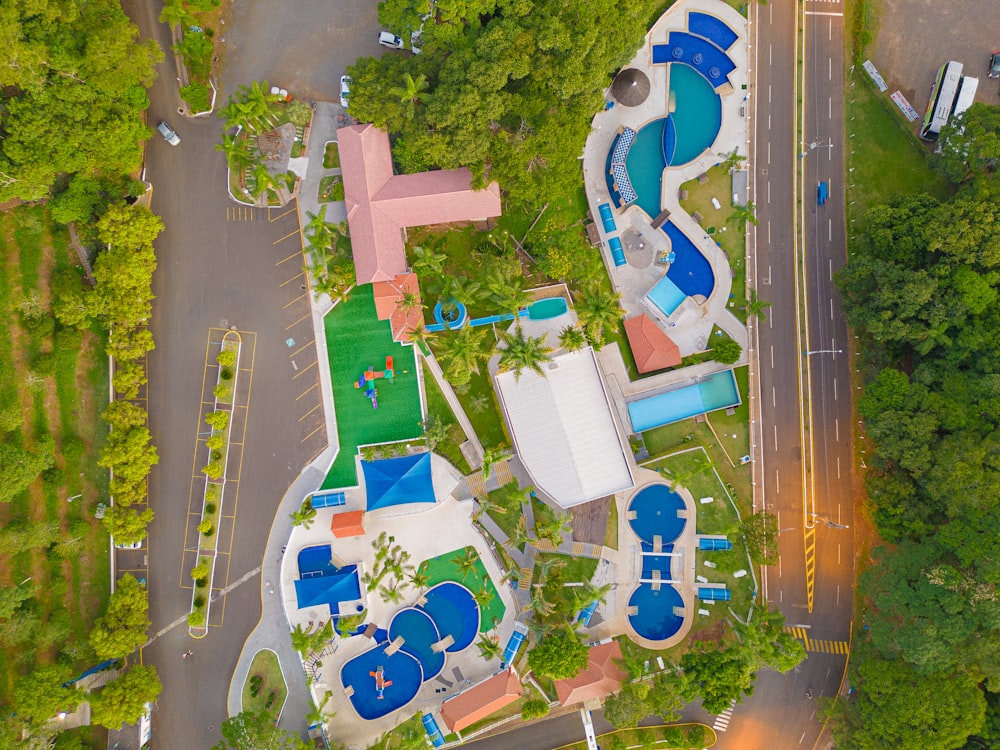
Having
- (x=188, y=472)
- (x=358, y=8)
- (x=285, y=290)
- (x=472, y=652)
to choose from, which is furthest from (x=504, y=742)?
(x=358, y=8)

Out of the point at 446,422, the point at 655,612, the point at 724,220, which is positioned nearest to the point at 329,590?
the point at 446,422

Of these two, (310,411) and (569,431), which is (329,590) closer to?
(310,411)

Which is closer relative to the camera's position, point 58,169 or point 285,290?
point 58,169

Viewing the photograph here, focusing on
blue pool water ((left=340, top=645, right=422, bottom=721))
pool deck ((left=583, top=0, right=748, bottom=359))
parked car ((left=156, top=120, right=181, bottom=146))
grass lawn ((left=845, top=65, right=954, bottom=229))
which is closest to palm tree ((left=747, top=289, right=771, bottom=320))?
pool deck ((left=583, top=0, right=748, bottom=359))

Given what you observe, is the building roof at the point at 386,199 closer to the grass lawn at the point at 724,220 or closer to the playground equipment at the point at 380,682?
the grass lawn at the point at 724,220

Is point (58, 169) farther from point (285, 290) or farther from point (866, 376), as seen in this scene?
point (866, 376)

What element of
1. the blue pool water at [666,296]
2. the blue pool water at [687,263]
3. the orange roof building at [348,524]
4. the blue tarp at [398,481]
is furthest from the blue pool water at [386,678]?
the blue pool water at [687,263]
